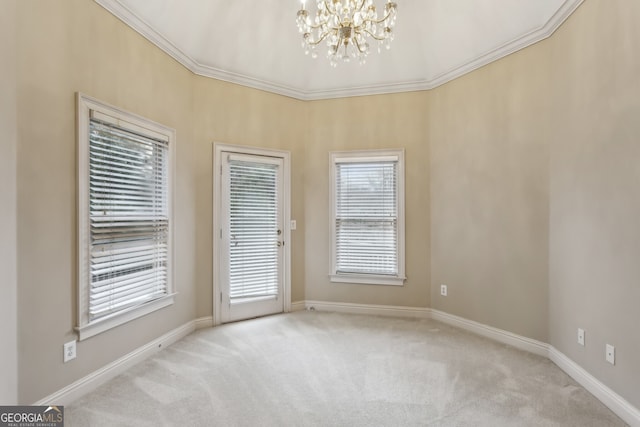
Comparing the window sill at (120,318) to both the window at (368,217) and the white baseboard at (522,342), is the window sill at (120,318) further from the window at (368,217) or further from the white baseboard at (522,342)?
the window at (368,217)

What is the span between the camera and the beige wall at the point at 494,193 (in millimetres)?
3088

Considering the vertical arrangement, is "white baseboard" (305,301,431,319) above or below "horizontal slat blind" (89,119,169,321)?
below

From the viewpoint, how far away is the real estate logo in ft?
6.15

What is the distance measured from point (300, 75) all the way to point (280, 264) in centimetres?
244

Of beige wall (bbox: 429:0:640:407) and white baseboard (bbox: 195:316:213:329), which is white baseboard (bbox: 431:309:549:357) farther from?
A: white baseboard (bbox: 195:316:213:329)

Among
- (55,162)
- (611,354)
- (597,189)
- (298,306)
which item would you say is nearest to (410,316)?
(298,306)

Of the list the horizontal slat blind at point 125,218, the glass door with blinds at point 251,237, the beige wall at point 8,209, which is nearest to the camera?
the beige wall at point 8,209

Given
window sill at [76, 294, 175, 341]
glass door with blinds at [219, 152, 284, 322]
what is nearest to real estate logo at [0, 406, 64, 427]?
window sill at [76, 294, 175, 341]

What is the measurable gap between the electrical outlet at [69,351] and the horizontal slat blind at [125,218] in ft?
0.69

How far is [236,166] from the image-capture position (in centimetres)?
400

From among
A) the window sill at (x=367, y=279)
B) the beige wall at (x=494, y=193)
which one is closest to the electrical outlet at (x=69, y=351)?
the window sill at (x=367, y=279)

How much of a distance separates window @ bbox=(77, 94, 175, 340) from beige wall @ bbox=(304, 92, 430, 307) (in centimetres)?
182

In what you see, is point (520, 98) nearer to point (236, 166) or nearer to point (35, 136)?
point (236, 166)

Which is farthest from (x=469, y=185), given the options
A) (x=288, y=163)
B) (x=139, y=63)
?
(x=139, y=63)
